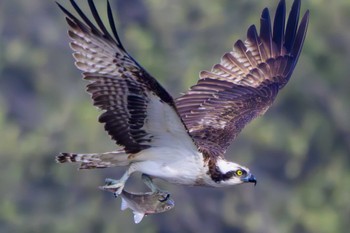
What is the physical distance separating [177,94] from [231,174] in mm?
12432

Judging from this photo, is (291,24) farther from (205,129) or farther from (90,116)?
(90,116)

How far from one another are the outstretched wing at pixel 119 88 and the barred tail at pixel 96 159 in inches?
9.3

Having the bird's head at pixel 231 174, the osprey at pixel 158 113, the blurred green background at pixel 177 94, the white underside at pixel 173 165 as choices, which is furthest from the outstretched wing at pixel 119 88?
the blurred green background at pixel 177 94

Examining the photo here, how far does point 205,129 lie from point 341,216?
1449cm

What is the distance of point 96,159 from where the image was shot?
351 inches

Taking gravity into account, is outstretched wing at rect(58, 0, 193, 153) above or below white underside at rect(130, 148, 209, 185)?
above

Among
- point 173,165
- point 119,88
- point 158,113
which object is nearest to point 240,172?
point 173,165

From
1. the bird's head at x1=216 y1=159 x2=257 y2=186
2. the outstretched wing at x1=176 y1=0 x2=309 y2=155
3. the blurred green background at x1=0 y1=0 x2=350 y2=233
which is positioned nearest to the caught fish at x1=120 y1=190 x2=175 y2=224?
the bird's head at x1=216 y1=159 x2=257 y2=186

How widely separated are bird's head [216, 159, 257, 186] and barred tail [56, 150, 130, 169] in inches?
24.5

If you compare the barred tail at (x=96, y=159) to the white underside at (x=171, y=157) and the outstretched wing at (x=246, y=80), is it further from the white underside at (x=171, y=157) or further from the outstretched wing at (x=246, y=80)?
the outstretched wing at (x=246, y=80)

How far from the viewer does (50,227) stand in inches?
853

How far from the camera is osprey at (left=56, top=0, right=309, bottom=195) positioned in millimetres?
8334

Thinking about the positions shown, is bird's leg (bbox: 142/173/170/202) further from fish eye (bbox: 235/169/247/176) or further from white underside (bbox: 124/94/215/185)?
fish eye (bbox: 235/169/247/176)

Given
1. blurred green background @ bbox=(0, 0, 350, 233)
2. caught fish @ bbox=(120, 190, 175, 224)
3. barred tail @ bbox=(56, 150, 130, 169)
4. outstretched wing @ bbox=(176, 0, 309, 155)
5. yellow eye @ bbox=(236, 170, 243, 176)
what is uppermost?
outstretched wing @ bbox=(176, 0, 309, 155)
